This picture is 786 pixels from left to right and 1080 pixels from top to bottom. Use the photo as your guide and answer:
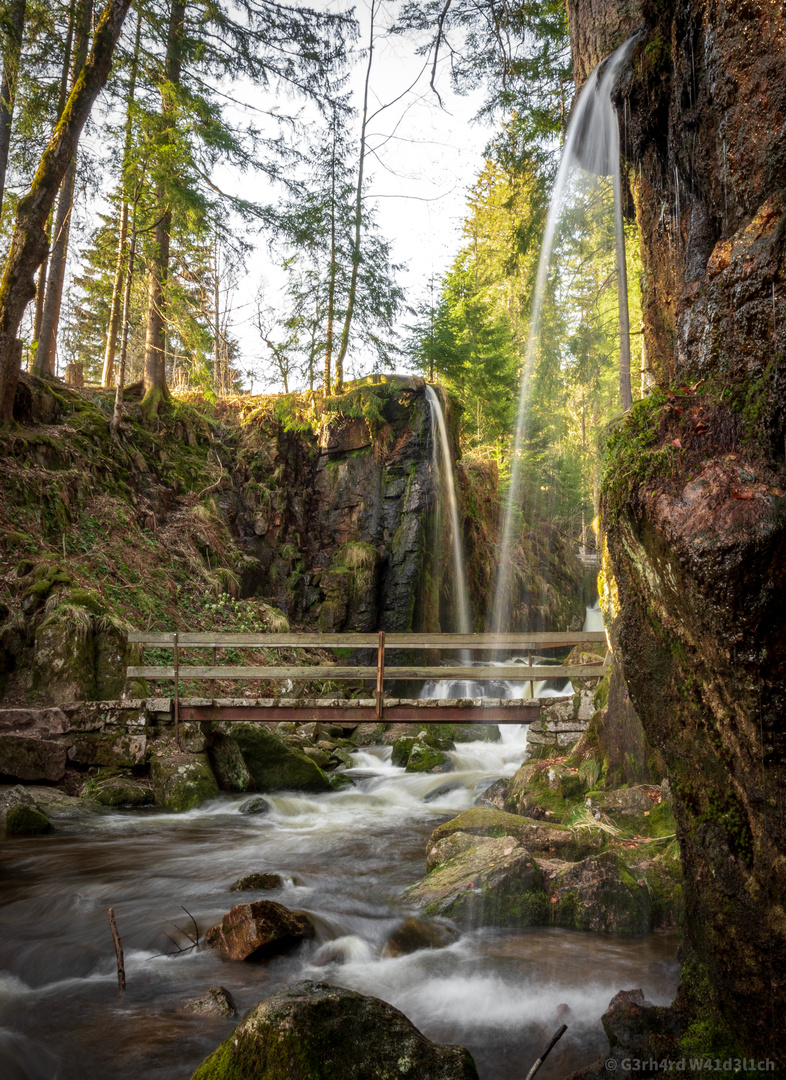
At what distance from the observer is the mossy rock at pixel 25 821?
650 centimetres

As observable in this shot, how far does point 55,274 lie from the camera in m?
14.4

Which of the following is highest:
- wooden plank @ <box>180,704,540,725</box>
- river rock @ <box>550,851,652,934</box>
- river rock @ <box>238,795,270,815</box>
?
wooden plank @ <box>180,704,540,725</box>

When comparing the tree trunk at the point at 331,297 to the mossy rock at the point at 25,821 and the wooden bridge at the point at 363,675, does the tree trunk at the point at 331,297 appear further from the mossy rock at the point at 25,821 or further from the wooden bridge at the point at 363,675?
the mossy rock at the point at 25,821

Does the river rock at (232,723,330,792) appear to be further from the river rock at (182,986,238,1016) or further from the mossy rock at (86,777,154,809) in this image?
the river rock at (182,986,238,1016)

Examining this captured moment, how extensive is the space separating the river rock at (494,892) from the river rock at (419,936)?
0.33 feet

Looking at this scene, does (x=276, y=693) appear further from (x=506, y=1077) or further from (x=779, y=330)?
(x=779, y=330)

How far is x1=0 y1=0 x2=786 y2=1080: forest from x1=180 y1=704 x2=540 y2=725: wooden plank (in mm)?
55

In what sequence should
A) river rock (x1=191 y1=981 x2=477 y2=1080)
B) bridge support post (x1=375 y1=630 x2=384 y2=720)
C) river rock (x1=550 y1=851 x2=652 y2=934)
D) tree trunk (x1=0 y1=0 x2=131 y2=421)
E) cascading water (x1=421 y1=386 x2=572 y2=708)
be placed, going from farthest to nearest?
1. cascading water (x1=421 y1=386 x2=572 y2=708)
2. tree trunk (x1=0 y1=0 x2=131 y2=421)
3. bridge support post (x1=375 y1=630 x2=384 y2=720)
4. river rock (x1=550 y1=851 x2=652 y2=934)
5. river rock (x1=191 y1=981 x2=477 y2=1080)

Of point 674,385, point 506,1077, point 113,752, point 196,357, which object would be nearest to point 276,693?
point 113,752

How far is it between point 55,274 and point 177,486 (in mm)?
5562

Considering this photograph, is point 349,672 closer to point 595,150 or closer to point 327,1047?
point 327,1047

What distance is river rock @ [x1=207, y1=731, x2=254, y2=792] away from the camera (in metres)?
9.15

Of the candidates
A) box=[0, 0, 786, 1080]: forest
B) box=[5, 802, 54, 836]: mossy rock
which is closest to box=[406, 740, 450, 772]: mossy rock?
box=[0, 0, 786, 1080]: forest

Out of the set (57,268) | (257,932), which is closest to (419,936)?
(257,932)
